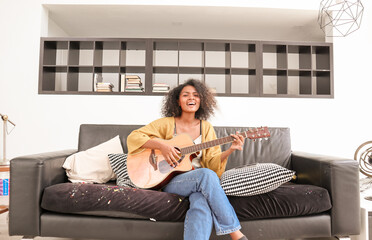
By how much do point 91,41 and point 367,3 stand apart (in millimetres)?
3720

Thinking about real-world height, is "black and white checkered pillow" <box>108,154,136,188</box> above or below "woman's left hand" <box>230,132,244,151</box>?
below

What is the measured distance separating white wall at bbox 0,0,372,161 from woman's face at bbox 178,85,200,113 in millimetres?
1483

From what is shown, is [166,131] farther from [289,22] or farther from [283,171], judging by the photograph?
[289,22]

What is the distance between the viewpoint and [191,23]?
396 centimetres

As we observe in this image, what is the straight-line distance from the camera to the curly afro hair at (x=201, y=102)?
74.2 inches

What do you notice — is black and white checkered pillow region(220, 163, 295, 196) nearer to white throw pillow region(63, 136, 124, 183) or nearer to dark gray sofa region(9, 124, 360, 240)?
dark gray sofa region(9, 124, 360, 240)

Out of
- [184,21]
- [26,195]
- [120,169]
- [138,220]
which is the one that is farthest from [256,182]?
[184,21]

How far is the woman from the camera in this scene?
129 cm

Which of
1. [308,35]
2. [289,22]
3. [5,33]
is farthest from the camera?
[308,35]

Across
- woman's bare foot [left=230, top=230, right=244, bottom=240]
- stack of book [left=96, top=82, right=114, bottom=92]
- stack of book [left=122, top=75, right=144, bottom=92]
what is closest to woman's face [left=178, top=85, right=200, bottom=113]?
woman's bare foot [left=230, top=230, right=244, bottom=240]

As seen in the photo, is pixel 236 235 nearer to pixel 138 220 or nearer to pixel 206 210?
pixel 206 210

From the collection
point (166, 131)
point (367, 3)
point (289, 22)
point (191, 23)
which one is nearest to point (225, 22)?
point (191, 23)

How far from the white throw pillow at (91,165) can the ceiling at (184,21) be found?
7.62 feet

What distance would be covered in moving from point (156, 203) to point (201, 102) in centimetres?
81
